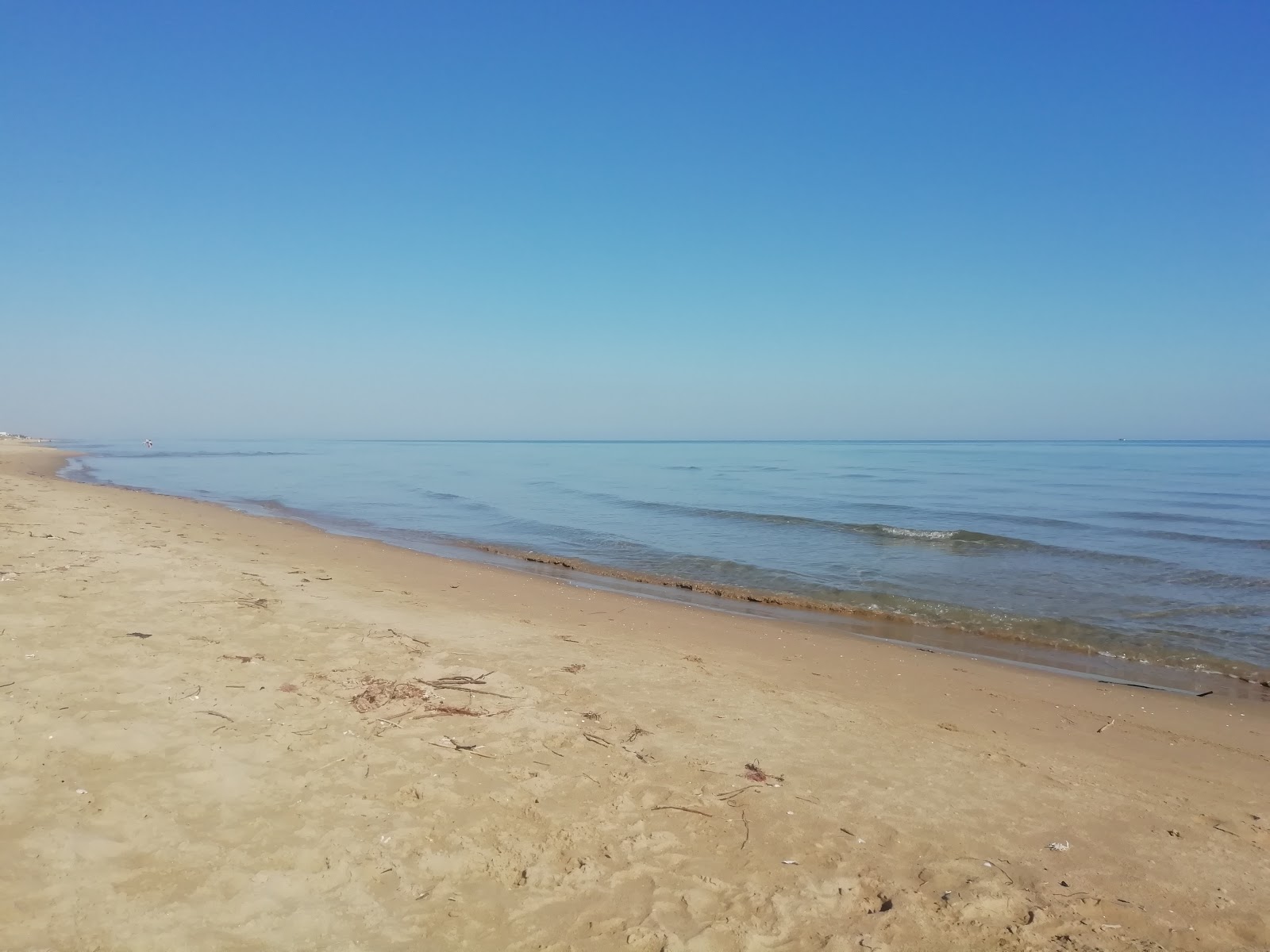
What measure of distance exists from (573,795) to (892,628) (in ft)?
22.5

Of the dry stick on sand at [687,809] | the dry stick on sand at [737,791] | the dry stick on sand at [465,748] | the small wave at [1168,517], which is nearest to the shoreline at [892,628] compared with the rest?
the dry stick on sand at [737,791]

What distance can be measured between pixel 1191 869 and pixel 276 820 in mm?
4693

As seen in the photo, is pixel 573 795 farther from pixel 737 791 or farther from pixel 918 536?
pixel 918 536

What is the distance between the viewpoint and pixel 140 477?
30125 mm

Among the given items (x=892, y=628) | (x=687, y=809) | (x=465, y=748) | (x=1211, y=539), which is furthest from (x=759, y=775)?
(x=1211, y=539)

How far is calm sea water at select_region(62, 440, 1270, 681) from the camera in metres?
9.86

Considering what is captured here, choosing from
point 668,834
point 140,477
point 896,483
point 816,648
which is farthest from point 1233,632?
point 140,477

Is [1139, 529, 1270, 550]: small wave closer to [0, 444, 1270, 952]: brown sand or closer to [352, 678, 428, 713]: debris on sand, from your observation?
[0, 444, 1270, 952]: brown sand

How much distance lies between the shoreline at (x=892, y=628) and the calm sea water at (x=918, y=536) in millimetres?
121

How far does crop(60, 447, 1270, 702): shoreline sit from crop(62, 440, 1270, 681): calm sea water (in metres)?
0.12

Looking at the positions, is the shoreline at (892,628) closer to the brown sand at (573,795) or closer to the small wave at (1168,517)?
the brown sand at (573,795)

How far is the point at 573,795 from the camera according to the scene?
3.92 metres

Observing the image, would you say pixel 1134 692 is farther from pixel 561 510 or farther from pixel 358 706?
pixel 561 510

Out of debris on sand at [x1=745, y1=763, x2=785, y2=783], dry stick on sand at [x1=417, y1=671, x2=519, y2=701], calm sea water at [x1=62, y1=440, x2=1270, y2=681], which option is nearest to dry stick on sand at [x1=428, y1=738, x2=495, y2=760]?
dry stick on sand at [x1=417, y1=671, x2=519, y2=701]
